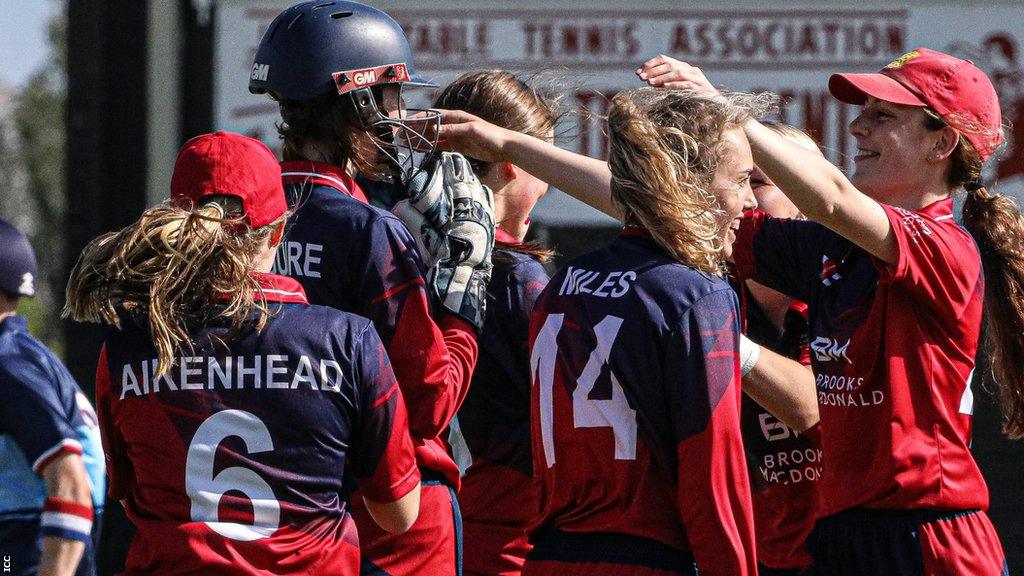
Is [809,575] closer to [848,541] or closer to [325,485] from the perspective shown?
[848,541]

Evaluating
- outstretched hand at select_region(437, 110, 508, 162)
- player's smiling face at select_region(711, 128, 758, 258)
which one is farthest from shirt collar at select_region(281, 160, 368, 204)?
player's smiling face at select_region(711, 128, 758, 258)

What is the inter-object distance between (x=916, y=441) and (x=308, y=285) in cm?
125

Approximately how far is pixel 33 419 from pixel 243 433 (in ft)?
5.30

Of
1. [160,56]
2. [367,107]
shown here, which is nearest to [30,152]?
[160,56]

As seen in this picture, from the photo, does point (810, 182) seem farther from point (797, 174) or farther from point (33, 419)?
point (33, 419)

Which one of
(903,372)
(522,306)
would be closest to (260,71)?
(522,306)

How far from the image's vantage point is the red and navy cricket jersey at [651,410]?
216 centimetres

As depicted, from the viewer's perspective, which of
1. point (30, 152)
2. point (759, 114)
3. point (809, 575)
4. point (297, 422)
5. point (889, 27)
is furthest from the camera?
point (30, 152)

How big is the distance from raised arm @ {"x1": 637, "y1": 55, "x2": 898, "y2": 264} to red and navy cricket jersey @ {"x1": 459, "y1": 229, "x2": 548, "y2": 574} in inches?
29.2

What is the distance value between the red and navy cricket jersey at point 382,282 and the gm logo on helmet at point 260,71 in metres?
0.23

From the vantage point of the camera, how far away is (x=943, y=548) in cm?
253

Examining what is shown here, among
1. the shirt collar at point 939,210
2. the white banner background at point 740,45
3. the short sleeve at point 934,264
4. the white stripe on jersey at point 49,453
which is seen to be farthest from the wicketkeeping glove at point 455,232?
the white banner background at point 740,45

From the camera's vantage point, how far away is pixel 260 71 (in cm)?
271

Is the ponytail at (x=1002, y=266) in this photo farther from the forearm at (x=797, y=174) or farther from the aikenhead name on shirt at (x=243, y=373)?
the aikenhead name on shirt at (x=243, y=373)
